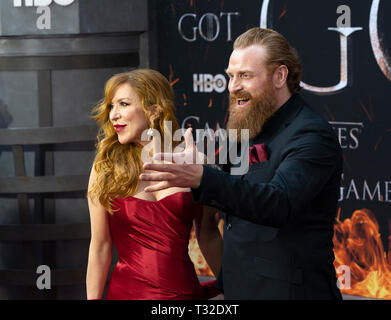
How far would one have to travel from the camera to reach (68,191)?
342 centimetres

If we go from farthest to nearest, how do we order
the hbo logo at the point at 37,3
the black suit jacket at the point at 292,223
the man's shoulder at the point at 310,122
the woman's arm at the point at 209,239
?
the hbo logo at the point at 37,3 → the woman's arm at the point at 209,239 → the man's shoulder at the point at 310,122 → the black suit jacket at the point at 292,223

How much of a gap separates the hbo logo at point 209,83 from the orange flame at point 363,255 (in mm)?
1216

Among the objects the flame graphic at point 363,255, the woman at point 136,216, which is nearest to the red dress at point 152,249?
the woman at point 136,216

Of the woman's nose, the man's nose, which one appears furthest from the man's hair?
the woman's nose

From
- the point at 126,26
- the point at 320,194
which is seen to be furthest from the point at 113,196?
the point at 126,26

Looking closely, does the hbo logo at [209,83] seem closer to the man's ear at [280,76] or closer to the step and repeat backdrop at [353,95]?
the step and repeat backdrop at [353,95]

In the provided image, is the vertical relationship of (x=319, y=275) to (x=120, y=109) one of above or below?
below

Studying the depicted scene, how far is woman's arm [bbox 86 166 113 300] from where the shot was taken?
2.45m

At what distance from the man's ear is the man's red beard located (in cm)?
3

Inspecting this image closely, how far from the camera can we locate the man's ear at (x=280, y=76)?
2156 mm

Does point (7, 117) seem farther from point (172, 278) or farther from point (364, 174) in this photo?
point (364, 174)
